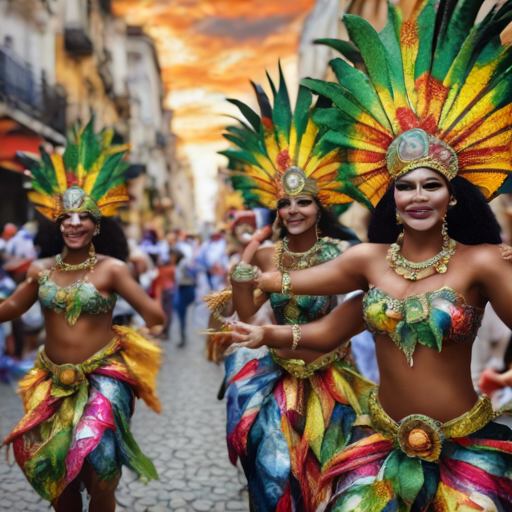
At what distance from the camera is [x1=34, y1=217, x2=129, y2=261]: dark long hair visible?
13.4 ft

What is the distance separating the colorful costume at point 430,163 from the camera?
2262mm

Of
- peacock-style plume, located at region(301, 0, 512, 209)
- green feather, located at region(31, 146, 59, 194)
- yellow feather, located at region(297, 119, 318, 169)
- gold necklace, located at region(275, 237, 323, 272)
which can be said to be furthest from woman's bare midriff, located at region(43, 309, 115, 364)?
peacock-style plume, located at region(301, 0, 512, 209)

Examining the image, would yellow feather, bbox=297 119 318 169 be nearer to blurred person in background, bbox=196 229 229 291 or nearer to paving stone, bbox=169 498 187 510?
paving stone, bbox=169 498 187 510

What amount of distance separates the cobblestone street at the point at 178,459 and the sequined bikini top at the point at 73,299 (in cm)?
137

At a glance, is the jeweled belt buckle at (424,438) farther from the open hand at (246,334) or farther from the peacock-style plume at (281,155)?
the peacock-style plume at (281,155)

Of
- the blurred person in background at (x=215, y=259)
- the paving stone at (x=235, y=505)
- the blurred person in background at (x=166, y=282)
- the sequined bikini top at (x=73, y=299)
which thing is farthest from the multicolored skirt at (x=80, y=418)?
the blurred person in background at (x=215, y=259)

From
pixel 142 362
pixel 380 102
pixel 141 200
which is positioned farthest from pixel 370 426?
pixel 141 200

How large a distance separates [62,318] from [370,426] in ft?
6.63

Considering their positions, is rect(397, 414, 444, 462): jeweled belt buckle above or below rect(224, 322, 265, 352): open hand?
below

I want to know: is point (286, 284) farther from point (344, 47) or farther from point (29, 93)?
point (29, 93)

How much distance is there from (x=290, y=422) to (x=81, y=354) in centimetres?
134

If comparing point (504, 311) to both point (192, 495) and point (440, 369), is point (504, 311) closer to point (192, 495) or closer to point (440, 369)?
point (440, 369)

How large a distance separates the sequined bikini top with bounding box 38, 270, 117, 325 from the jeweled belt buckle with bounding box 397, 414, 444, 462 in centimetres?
207

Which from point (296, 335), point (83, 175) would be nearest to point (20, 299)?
point (83, 175)
